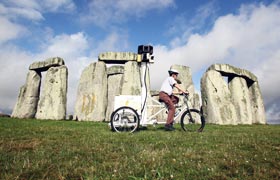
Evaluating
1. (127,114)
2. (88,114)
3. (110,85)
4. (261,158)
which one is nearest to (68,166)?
(261,158)

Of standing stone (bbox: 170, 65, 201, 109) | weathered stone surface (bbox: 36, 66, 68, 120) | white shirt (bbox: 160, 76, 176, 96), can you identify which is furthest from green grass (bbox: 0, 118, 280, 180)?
standing stone (bbox: 170, 65, 201, 109)

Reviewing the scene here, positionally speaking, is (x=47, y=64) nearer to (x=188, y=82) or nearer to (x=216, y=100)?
(x=188, y=82)

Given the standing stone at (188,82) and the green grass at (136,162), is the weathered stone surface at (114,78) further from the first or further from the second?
the green grass at (136,162)

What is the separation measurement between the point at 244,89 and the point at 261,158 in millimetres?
16791

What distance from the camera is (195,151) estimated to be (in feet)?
14.0

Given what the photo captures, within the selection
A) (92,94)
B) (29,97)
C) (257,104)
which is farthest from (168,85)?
(257,104)

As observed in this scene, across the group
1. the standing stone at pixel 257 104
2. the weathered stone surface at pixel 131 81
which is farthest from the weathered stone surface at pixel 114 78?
the standing stone at pixel 257 104

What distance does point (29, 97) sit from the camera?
732 inches

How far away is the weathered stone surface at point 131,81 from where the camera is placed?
16.9 m

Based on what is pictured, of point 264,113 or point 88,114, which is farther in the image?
point 264,113

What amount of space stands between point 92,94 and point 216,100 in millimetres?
8662

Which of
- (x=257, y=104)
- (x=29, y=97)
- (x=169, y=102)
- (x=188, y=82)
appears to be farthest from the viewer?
(x=257, y=104)

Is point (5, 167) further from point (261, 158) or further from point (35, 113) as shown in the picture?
point (35, 113)

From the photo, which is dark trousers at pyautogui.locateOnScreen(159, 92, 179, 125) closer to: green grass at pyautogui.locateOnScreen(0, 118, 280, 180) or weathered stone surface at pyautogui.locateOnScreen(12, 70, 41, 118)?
green grass at pyautogui.locateOnScreen(0, 118, 280, 180)
